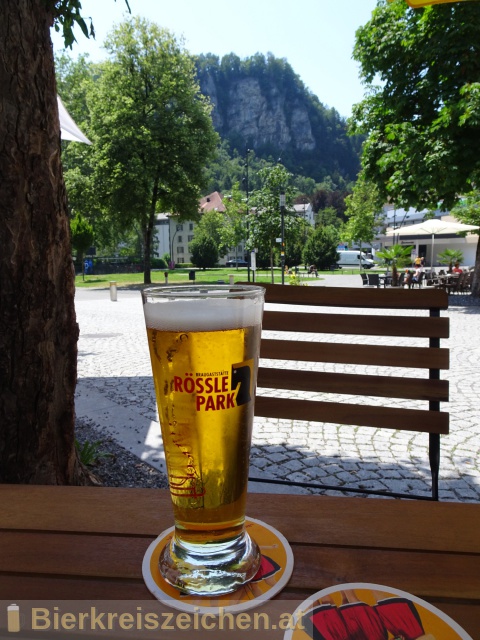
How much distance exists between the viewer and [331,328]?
7.12 feet

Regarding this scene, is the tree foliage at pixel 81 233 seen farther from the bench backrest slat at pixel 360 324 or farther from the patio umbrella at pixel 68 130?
the bench backrest slat at pixel 360 324

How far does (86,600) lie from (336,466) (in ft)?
10.3

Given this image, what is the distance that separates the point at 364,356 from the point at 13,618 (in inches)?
69.5

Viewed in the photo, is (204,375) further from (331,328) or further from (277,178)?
(277,178)

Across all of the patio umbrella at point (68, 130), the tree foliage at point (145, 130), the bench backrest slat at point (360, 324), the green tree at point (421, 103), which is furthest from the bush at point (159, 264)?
the bench backrest slat at point (360, 324)

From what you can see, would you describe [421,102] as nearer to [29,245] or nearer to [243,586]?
[29,245]

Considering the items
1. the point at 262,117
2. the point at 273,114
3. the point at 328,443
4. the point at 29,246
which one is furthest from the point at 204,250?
the point at 273,114

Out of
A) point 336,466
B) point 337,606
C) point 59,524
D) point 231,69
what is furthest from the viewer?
point 231,69

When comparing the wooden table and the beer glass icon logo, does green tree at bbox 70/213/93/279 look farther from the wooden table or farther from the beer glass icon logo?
the beer glass icon logo

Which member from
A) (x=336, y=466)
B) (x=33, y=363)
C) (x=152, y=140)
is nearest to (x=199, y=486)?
(x=33, y=363)

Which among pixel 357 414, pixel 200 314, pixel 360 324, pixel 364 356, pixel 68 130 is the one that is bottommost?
pixel 357 414

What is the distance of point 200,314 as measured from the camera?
25.7 inches

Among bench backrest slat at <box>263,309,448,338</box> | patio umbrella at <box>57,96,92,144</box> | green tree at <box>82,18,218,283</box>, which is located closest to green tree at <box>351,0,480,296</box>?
patio umbrella at <box>57,96,92,144</box>

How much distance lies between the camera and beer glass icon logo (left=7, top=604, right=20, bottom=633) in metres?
0.62
